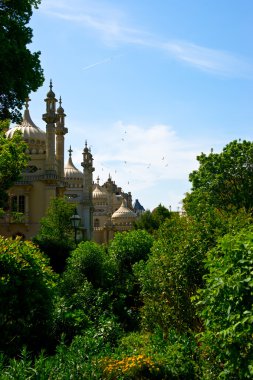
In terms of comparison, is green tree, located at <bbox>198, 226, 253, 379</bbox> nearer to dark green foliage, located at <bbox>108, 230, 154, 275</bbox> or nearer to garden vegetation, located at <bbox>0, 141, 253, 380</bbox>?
garden vegetation, located at <bbox>0, 141, 253, 380</bbox>

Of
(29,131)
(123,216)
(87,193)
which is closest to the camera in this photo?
(29,131)

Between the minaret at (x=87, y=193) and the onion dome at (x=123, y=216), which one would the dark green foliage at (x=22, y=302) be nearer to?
the minaret at (x=87, y=193)

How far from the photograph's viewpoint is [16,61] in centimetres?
1717

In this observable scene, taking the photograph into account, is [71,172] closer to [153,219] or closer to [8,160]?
[153,219]

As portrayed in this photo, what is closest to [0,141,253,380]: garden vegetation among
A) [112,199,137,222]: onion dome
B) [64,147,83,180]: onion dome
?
[64,147,83,180]: onion dome

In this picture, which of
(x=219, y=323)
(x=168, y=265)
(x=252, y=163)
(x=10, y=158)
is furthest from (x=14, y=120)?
(x=252, y=163)

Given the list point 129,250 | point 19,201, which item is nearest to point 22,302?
point 129,250

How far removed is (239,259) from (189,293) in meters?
4.58

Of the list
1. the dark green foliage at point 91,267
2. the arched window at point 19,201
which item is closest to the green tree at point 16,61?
the dark green foliage at point 91,267

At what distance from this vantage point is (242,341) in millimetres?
7008

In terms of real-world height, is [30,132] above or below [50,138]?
above

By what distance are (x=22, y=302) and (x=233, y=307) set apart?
5032 millimetres

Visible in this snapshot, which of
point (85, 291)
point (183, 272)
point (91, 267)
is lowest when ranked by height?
point (85, 291)

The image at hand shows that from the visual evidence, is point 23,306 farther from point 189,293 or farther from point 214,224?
point 214,224
